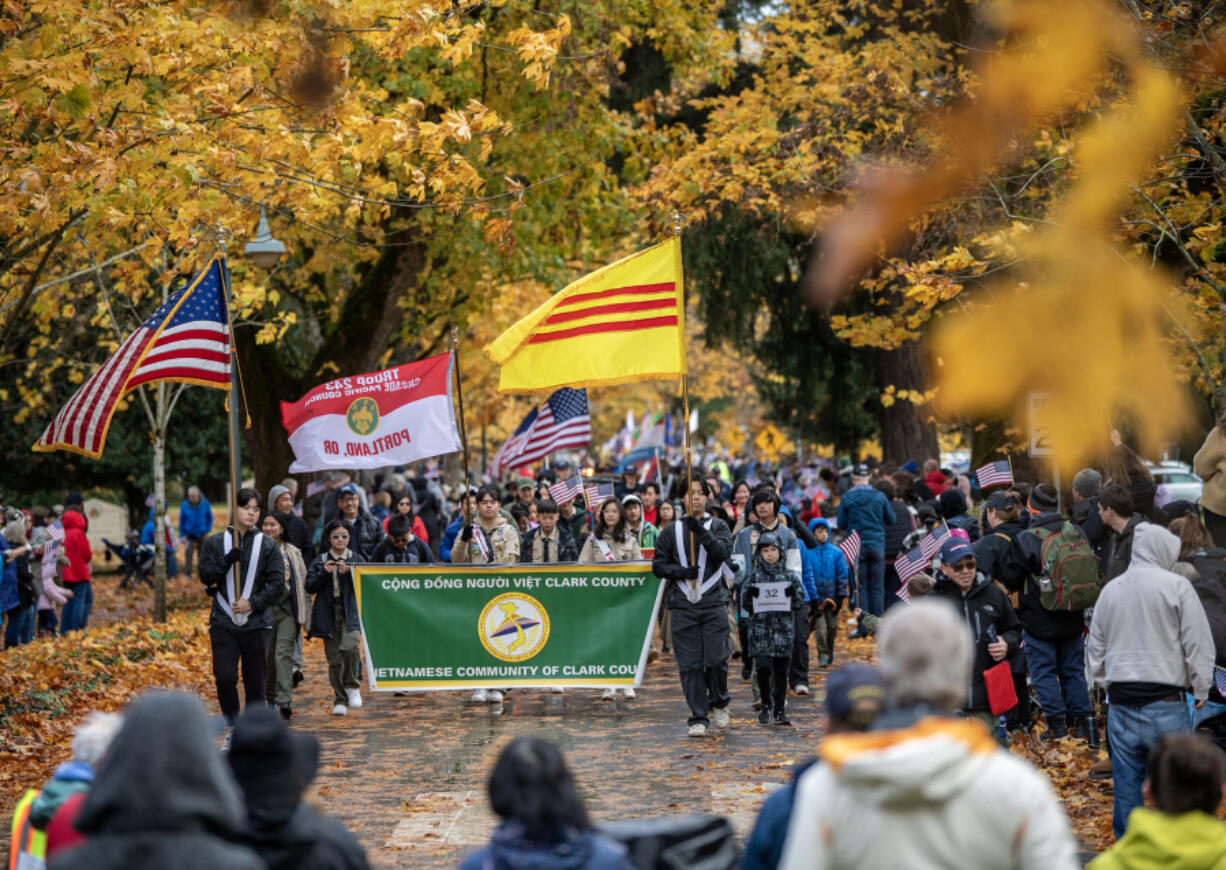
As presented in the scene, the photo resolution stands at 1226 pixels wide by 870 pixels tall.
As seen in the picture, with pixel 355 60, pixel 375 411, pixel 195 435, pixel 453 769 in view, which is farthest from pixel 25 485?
pixel 453 769

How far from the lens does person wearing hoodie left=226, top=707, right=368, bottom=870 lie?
4246 millimetres

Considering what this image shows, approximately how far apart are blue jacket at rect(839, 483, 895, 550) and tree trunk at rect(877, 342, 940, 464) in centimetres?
947

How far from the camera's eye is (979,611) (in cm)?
993

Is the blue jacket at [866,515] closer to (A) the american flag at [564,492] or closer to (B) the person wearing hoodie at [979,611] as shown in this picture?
(A) the american flag at [564,492]

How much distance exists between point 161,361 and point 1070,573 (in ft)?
24.1

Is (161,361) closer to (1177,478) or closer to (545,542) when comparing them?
(545,542)

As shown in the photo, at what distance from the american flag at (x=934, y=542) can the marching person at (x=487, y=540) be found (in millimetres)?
3994

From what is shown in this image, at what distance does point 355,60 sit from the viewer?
1758 centimetres

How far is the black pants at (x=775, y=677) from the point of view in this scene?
1296 centimetres

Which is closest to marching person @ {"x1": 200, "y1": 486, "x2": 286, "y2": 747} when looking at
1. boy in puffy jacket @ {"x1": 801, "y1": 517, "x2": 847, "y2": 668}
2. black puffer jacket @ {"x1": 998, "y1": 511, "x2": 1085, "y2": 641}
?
boy in puffy jacket @ {"x1": 801, "y1": 517, "x2": 847, "y2": 668}

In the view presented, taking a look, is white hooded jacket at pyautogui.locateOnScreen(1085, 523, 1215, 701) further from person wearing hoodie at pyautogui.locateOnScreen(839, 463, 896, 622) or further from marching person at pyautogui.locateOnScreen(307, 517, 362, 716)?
person wearing hoodie at pyautogui.locateOnScreen(839, 463, 896, 622)

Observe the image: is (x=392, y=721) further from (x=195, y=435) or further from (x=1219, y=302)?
(x=195, y=435)

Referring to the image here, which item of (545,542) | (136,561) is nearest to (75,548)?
(545,542)

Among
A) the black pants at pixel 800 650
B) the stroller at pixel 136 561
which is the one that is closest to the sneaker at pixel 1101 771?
the black pants at pixel 800 650
